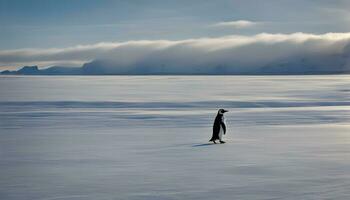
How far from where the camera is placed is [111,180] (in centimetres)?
723

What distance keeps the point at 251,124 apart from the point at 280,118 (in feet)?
8.42

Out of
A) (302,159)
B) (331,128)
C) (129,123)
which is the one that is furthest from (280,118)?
(302,159)

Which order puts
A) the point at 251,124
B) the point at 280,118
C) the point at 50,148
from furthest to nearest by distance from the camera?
the point at 280,118, the point at 251,124, the point at 50,148

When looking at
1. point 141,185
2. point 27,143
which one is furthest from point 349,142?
point 27,143

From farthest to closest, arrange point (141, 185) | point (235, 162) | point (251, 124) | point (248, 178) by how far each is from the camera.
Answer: point (251, 124) → point (235, 162) → point (248, 178) → point (141, 185)

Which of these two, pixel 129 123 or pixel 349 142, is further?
pixel 129 123

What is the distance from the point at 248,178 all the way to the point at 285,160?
1810 mm

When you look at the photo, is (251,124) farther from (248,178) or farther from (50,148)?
(248,178)

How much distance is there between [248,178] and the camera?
7355mm

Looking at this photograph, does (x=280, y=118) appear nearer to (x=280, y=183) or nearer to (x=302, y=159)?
(x=302, y=159)

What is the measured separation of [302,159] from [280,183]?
2.24m

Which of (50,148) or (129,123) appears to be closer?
(50,148)

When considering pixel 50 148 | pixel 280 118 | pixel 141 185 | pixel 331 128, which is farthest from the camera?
pixel 280 118

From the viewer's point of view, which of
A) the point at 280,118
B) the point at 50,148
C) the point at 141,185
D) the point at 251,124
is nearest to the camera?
the point at 141,185
